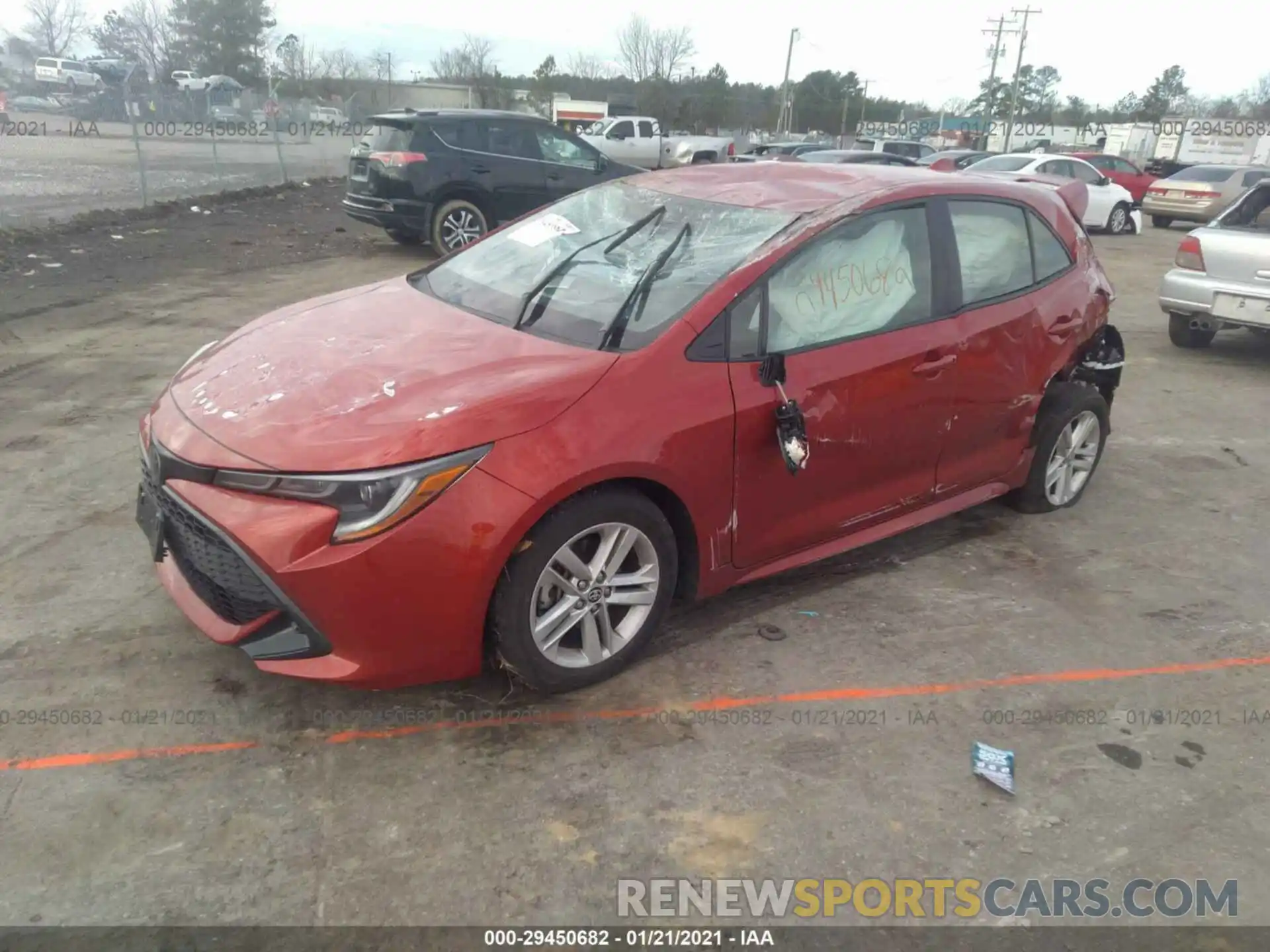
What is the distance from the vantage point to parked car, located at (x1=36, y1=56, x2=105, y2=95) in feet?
149

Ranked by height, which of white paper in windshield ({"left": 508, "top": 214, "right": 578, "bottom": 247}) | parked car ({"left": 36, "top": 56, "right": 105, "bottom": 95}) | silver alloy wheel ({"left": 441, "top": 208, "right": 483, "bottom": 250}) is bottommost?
silver alloy wheel ({"left": 441, "top": 208, "right": 483, "bottom": 250})

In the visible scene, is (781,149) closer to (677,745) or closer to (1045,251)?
(1045,251)

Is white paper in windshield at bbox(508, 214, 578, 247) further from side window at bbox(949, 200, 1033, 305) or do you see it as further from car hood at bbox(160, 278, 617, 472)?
side window at bbox(949, 200, 1033, 305)

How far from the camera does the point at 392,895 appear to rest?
91.9 inches

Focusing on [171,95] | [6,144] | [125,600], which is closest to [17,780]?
[125,600]

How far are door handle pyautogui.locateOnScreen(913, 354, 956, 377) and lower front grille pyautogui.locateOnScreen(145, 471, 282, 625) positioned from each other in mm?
2506

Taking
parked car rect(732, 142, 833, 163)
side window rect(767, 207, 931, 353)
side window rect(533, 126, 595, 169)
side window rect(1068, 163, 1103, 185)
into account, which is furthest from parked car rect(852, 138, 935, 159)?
side window rect(767, 207, 931, 353)

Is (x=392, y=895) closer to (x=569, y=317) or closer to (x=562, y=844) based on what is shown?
(x=562, y=844)

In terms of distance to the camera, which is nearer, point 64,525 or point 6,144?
point 64,525

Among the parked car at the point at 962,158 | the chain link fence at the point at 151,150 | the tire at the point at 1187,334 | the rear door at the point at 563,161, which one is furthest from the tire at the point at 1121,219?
the chain link fence at the point at 151,150

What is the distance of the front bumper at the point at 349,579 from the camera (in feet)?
8.61

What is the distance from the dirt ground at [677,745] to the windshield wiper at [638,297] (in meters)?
1.15

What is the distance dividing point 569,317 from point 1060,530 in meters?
2.81

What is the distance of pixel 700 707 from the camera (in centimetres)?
311
